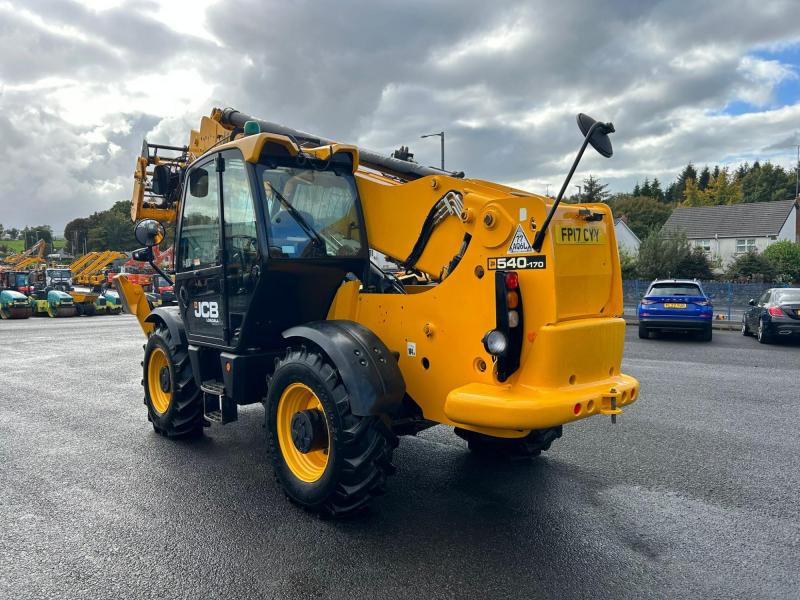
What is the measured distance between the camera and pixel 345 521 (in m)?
4.15

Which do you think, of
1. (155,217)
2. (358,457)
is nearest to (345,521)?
(358,457)

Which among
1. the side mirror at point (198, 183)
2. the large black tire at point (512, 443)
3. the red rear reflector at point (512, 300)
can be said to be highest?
the side mirror at point (198, 183)

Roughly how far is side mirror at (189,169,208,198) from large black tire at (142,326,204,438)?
4.82 ft

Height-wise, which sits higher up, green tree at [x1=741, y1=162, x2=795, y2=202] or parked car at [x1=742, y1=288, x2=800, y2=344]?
green tree at [x1=741, y1=162, x2=795, y2=202]

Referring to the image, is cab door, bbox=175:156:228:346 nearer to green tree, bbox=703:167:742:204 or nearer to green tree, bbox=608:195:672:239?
green tree, bbox=608:195:672:239

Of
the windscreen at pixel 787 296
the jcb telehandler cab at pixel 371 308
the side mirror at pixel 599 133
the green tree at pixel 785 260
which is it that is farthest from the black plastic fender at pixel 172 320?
the green tree at pixel 785 260

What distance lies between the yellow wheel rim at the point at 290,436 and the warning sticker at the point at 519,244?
1.75 metres

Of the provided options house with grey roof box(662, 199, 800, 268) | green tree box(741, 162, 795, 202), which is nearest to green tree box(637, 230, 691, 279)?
house with grey roof box(662, 199, 800, 268)

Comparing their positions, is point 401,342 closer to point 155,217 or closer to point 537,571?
point 537,571

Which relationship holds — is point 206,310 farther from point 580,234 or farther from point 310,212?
point 580,234

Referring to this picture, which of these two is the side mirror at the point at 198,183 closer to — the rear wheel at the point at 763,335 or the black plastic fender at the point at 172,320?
the black plastic fender at the point at 172,320

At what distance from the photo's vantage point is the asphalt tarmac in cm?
339

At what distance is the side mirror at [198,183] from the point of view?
5.38 metres

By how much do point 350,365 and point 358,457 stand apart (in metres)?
0.61
